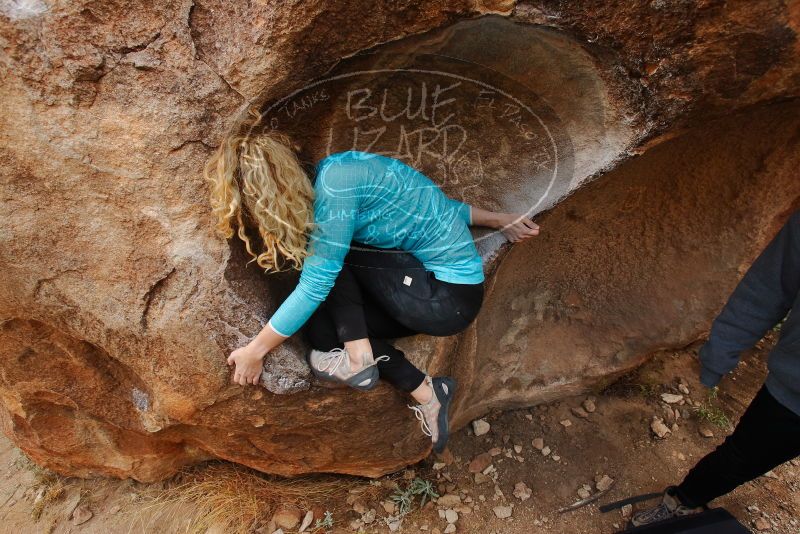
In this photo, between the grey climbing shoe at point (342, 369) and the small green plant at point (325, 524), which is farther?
the small green plant at point (325, 524)

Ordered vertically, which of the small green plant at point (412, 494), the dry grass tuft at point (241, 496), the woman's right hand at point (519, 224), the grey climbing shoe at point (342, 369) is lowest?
the dry grass tuft at point (241, 496)

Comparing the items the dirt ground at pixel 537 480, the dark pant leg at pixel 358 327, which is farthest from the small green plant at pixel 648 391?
the dark pant leg at pixel 358 327

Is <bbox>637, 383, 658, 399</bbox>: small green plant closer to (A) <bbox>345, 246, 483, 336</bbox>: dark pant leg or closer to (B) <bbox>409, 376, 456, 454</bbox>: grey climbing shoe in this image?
(B) <bbox>409, 376, 456, 454</bbox>: grey climbing shoe

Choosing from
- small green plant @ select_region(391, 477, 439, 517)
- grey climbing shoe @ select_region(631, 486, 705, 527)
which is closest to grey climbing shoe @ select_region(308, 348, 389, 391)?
small green plant @ select_region(391, 477, 439, 517)

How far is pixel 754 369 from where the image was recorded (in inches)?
100

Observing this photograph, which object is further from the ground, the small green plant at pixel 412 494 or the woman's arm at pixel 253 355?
the woman's arm at pixel 253 355

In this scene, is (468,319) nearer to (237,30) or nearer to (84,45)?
(237,30)

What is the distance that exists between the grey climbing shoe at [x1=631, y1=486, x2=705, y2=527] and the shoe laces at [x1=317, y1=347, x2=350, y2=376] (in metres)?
1.27

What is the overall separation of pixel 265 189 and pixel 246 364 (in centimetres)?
51

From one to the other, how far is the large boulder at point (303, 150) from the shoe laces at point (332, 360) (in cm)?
7

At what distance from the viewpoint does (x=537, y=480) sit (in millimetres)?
2217

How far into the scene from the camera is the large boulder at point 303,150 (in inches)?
49.6

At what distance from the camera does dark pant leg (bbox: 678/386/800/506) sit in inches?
56.6

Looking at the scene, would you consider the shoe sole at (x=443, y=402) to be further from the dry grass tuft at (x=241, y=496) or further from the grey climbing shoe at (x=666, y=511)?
the grey climbing shoe at (x=666, y=511)
